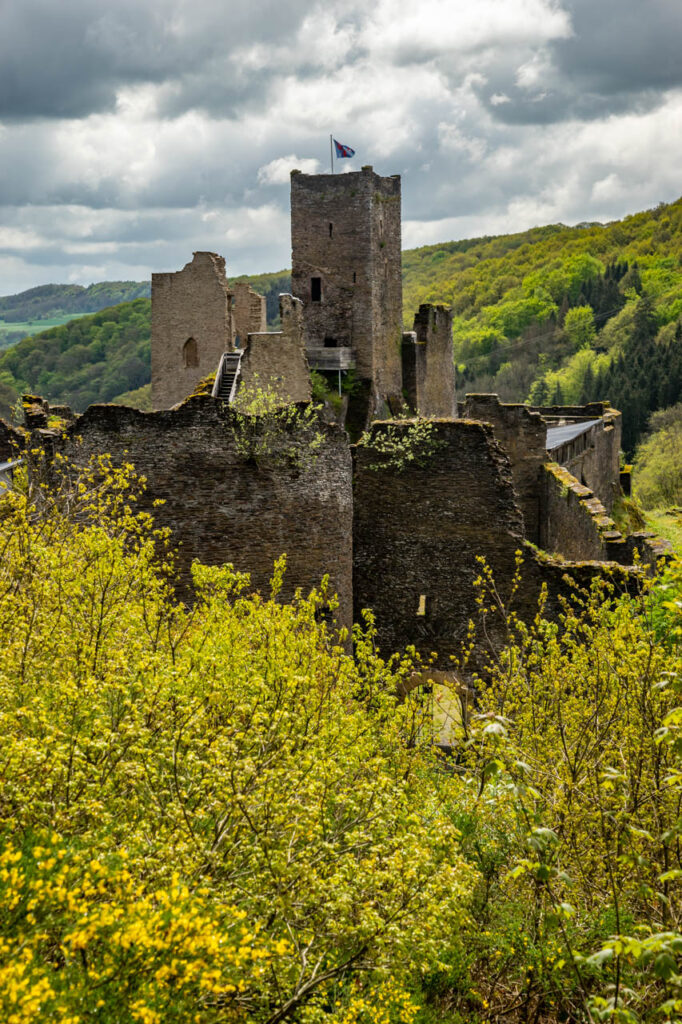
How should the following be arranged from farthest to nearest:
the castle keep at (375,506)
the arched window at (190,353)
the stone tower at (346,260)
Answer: the stone tower at (346,260), the arched window at (190,353), the castle keep at (375,506)

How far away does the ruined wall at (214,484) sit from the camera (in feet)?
46.5

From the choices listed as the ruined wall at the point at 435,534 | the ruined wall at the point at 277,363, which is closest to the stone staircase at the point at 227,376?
the ruined wall at the point at 277,363

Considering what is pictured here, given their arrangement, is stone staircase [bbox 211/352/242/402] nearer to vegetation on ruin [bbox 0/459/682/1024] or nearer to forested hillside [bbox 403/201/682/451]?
vegetation on ruin [bbox 0/459/682/1024]

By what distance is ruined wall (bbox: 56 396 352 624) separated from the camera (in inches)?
558

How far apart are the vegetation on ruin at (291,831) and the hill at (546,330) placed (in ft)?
221

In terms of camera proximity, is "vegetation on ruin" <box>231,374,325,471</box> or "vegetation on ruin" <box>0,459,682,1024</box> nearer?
"vegetation on ruin" <box>0,459,682,1024</box>

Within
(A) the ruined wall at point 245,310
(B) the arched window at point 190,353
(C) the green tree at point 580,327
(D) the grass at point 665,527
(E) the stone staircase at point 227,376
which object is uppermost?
(C) the green tree at point 580,327

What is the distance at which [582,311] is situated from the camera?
11381 cm

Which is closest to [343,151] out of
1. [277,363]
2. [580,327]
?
[277,363]

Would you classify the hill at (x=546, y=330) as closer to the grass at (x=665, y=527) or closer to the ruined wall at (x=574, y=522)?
the grass at (x=665, y=527)

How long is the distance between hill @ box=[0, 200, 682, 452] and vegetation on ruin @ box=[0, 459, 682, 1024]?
67.3m

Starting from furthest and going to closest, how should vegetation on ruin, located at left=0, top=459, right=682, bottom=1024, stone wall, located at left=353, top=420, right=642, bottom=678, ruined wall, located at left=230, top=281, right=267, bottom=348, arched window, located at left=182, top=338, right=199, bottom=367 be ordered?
1. ruined wall, located at left=230, top=281, right=267, bottom=348
2. arched window, located at left=182, top=338, right=199, bottom=367
3. stone wall, located at left=353, top=420, right=642, bottom=678
4. vegetation on ruin, located at left=0, top=459, right=682, bottom=1024

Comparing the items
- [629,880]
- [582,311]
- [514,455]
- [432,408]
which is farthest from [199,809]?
[582,311]

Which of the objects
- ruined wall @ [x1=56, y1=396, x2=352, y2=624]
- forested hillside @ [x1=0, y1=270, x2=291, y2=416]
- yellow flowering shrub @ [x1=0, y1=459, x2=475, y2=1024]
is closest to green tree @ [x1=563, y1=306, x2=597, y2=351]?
forested hillside @ [x1=0, y1=270, x2=291, y2=416]
